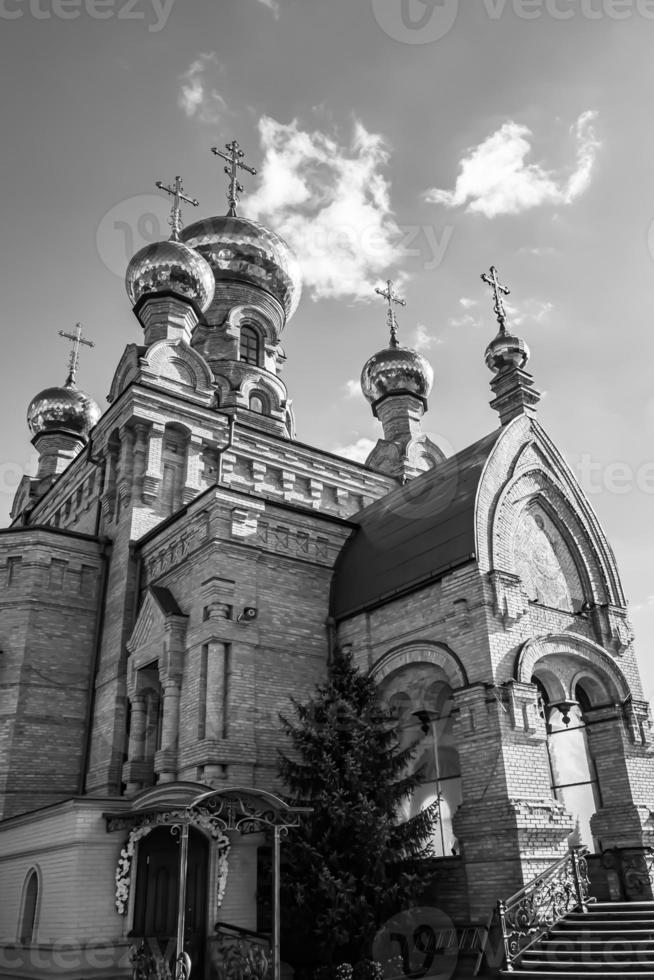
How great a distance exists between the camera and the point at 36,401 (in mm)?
22156

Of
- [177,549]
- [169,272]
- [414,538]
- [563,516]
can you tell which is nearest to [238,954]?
[414,538]

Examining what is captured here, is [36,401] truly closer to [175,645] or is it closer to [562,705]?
[175,645]

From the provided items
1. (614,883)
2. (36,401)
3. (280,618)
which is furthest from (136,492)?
(36,401)

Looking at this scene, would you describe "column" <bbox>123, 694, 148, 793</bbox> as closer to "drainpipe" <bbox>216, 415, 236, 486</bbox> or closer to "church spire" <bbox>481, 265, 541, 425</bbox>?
"drainpipe" <bbox>216, 415, 236, 486</bbox>

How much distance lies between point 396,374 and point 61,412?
9.17 meters

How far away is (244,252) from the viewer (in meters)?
20.1

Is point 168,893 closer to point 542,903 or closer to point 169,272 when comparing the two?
point 542,903

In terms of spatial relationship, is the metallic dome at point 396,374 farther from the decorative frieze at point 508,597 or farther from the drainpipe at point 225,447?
the decorative frieze at point 508,597

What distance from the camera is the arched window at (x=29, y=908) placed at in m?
8.50

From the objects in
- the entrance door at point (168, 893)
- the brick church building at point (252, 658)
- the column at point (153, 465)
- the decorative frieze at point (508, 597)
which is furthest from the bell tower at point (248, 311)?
the entrance door at point (168, 893)

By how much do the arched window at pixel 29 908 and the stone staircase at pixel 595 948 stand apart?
4.91 m

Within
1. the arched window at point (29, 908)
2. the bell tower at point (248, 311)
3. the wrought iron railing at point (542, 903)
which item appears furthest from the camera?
the bell tower at point (248, 311)

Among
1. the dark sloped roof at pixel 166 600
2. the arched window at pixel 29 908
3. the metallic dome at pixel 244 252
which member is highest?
the metallic dome at pixel 244 252

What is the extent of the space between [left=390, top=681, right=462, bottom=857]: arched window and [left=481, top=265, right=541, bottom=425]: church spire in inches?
169
